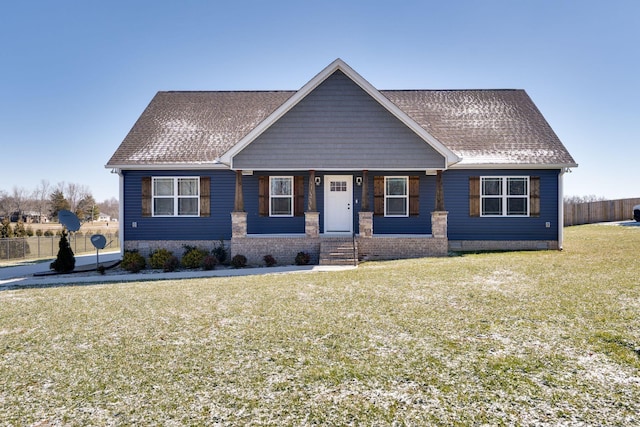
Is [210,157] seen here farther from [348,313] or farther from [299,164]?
[348,313]

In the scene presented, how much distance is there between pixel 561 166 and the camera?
16203 millimetres

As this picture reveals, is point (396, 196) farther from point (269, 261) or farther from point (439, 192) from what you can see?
point (269, 261)

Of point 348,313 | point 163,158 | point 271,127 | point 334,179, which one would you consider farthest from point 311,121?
point 348,313

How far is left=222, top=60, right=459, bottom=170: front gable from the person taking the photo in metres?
15.2

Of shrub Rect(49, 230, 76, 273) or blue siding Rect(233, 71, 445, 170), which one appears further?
blue siding Rect(233, 71, 445, 170)

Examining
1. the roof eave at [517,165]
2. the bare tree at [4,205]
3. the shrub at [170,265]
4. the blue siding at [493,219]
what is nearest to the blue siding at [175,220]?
the shrub at [170,265]

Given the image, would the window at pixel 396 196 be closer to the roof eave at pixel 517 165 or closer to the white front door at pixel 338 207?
the white front door at pixel 338 207

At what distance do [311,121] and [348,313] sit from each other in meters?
9.55

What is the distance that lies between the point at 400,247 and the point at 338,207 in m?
3.28

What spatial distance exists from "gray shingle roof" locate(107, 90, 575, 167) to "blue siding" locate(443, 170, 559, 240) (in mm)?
777

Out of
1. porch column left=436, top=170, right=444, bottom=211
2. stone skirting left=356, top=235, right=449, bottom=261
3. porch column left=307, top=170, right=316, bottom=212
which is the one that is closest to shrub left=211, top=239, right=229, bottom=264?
porch column left=307, top=170, right=316, bottom=212

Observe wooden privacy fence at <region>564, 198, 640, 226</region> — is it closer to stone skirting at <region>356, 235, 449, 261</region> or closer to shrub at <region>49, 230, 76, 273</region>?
stone skirting at <region>356, 235, 449, 261</region>

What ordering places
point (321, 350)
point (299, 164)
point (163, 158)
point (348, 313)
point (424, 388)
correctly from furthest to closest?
point (163, 158), point (299, 164), point (348, 313), point (321, 350), point (424, 388)

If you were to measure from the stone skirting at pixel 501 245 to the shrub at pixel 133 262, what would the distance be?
40.4 feet
